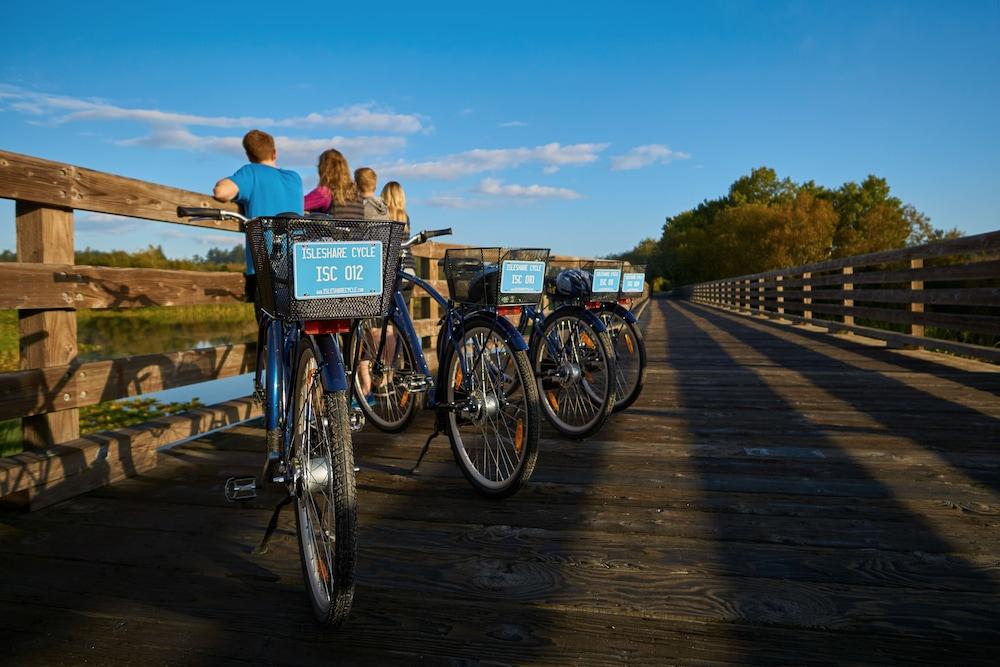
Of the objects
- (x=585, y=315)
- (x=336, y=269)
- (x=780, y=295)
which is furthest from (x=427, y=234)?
(x=780, y=295)

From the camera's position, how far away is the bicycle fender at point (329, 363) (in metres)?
1.92

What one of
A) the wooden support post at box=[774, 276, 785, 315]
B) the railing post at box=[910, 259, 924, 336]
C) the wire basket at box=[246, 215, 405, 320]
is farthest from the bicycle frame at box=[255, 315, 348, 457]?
the wooden support post at box=[774, 276, 785, 315]

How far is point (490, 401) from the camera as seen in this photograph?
3.00 metres

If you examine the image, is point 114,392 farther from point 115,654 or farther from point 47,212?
point 115,654

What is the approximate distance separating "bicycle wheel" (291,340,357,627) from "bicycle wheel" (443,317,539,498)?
3.01 ft

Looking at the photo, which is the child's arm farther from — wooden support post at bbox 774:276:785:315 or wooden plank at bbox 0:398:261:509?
wooden support post at bbox 774:276:785:315

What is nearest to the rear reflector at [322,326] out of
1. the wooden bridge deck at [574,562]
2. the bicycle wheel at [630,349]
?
the wooden bridge deck at [574,562]

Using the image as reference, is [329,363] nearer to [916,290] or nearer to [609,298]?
[609,298]

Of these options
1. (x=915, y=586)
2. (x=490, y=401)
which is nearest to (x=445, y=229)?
(x=490, y=401)

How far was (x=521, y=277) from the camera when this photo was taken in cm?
326

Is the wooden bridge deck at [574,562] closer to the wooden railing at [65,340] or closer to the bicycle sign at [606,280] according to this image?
the wooden railing at [65,340]

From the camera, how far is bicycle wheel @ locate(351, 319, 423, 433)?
386cm

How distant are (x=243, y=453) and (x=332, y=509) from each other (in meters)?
2.10

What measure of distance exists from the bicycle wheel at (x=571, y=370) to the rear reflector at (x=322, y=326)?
1.83 metres
